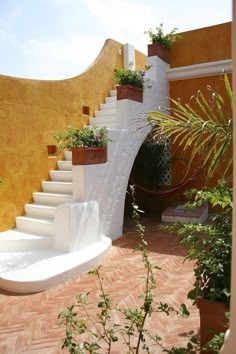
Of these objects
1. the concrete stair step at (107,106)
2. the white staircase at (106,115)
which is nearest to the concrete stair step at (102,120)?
the white staircase at (106,115)

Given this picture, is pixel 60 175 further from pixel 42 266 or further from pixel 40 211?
pixel 42 266

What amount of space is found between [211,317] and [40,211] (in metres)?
3.58

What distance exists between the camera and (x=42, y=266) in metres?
3.70

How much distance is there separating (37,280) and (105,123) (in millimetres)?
3761

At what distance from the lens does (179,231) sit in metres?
2.04

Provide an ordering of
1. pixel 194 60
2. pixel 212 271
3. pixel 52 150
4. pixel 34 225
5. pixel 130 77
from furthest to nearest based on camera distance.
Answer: pixel 194 60
pixel 52 150
pixel 130 77
pixel 34 225
pixel 212 271

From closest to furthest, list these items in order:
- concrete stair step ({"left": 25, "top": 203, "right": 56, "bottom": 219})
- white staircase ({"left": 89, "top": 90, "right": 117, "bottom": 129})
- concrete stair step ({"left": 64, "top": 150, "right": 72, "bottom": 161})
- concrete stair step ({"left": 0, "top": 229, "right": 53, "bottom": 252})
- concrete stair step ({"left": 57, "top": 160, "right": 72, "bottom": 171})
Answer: concrete stair step ({"left": 0, "top": 229, "right": 53, "bottom": 252}) < concrete stair step ({"left": 25, "top": 203, "right": 56, "bottom": 219}) < concrete stair step ({"left": 57, "top": 160, "right": 72, "bottom": 171}) < concrete stair step ({"left": 64, "top": 150, "right": 72, "bottom": 161}) < white staircase ({"left": 89, "top": 90, "right": 117, "bottom": 129})

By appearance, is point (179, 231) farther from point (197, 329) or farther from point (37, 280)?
point (37, 280)

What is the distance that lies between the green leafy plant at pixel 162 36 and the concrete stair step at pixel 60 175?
3.66 metres

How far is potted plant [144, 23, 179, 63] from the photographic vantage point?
21.6 ft

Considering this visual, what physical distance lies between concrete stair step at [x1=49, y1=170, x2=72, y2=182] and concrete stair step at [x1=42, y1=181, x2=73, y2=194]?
0.19m

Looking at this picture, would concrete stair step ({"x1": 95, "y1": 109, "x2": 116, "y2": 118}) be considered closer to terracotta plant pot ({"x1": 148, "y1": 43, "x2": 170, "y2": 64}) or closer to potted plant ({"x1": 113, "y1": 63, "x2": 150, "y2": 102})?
potted plant ({"x1": 113, "y1": 63, "x2": 150, "y2": 102})

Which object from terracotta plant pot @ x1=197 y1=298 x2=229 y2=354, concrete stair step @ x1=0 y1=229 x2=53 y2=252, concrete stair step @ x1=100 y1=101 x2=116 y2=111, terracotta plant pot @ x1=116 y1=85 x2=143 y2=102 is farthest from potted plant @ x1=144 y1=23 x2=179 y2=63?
terracotta plant pot @ x1=197 y1=298 x2=229 y2=354

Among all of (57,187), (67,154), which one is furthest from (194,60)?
(57,187)
